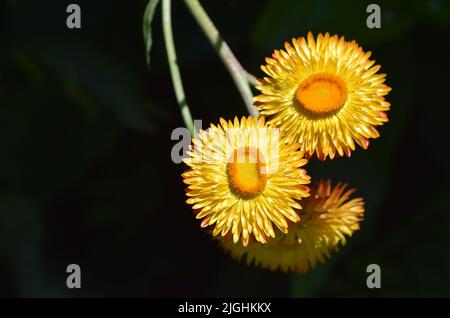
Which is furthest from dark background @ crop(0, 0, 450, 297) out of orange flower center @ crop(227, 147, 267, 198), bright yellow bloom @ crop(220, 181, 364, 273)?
orange flower center @ crop(227, 147, 267, 198)

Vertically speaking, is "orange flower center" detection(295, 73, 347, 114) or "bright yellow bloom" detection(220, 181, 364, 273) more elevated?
"orange flower center" detection(295, 73, 347, 114)

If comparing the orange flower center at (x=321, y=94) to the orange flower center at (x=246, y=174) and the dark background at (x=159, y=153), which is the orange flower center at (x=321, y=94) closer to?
the orange flower center at (x=246, y=174)

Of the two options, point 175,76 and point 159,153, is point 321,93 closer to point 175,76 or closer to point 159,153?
point 175,76

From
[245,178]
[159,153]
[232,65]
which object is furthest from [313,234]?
[159,153]

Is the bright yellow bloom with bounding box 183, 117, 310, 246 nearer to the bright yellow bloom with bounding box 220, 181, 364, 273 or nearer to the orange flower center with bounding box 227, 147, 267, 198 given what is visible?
the orange flower center with bounding box 227, 147, 267, 198

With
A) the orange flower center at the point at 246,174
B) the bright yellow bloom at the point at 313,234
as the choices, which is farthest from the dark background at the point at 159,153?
the orange flower center at the point at 246,174
